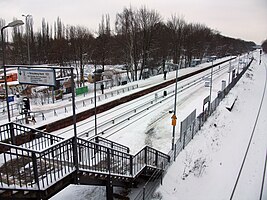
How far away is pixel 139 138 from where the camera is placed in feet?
60.0

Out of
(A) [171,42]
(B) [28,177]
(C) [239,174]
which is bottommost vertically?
(C) [239,174]

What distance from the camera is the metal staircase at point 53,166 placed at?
236 inches

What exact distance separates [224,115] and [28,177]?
23225 millimetres

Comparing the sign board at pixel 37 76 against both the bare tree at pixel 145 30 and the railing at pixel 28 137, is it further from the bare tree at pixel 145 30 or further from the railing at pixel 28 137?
the bare tree at pixel 145 30

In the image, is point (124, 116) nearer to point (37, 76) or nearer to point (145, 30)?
point (37, 76)

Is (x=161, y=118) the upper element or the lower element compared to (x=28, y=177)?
lower

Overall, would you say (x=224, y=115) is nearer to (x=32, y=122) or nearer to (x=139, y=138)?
(x=139, y=138)

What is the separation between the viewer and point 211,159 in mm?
16234

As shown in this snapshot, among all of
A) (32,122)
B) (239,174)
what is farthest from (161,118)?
(32,122)

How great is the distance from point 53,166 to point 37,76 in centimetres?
250

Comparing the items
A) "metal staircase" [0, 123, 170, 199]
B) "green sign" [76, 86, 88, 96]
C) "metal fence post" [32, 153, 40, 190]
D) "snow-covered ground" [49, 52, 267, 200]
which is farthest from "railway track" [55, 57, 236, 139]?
"metal fence post" [32, 153, 40, 190]

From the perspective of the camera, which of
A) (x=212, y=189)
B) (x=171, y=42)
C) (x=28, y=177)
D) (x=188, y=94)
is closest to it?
(x=28, y=177)

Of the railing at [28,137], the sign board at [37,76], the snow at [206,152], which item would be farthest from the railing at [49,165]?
the snow at [206,152]

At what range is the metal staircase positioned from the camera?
5992 millimetres
